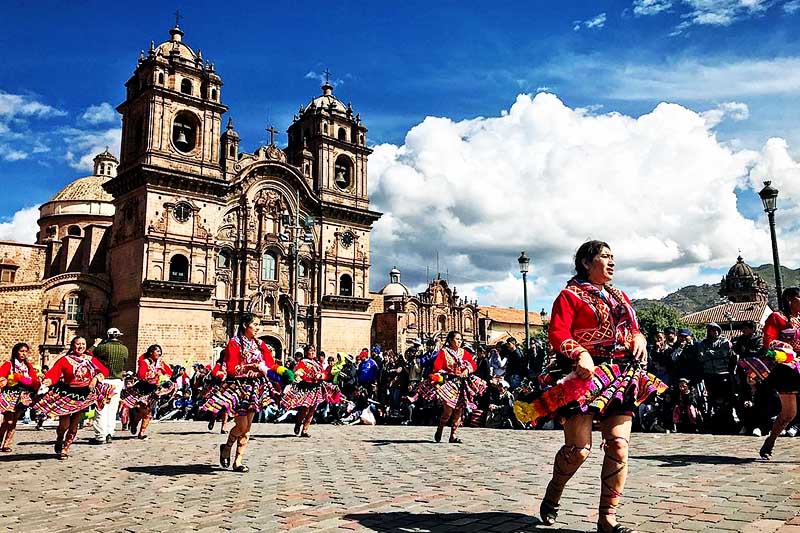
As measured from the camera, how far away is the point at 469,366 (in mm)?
11023

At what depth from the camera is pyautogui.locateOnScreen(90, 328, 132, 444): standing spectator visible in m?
12.2

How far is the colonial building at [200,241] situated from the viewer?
113 feet

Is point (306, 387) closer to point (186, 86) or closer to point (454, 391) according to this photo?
point (454, 391)

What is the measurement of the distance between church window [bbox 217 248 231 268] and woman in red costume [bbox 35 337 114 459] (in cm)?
2888

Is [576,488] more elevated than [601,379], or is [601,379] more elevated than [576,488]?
[601,379]

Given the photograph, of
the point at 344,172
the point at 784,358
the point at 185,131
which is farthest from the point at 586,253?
the point at 344,172

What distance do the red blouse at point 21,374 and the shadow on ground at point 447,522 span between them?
8.09 meters

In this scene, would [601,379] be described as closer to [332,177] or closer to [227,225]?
[227,225]

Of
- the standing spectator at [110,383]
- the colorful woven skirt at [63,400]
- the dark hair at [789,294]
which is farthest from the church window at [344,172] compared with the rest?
the dark hair at [789,294]

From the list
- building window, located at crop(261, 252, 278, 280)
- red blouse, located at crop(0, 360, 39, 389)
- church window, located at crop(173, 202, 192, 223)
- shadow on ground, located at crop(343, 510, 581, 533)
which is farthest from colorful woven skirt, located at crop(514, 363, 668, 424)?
building window, located at crop(261, 252, 278, 280)

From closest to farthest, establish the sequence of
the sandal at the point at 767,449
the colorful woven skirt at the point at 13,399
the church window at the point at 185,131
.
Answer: the sandal at the point at 767,449 → the colorful woven skirt at the point at 13,399 → the church window at the point at 185,131

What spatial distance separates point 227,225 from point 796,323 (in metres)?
35.3

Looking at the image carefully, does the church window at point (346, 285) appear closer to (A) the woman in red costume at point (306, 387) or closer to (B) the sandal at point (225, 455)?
(A) the woman in red costume at point (306, 387)

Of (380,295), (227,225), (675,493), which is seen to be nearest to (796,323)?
(675,493)
